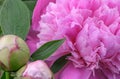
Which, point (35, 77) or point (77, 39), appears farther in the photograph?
point (77, 39)

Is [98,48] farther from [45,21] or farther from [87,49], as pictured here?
[45,21]

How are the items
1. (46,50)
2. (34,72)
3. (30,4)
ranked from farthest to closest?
(30,4), (46,50), (34,72)

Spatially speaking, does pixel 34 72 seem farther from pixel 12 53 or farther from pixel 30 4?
pixel 30 4

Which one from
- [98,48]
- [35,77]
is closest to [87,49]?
[98,48]

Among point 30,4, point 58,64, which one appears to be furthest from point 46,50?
point 30,4

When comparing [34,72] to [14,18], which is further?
[14,18]

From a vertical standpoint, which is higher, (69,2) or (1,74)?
(69,2)
